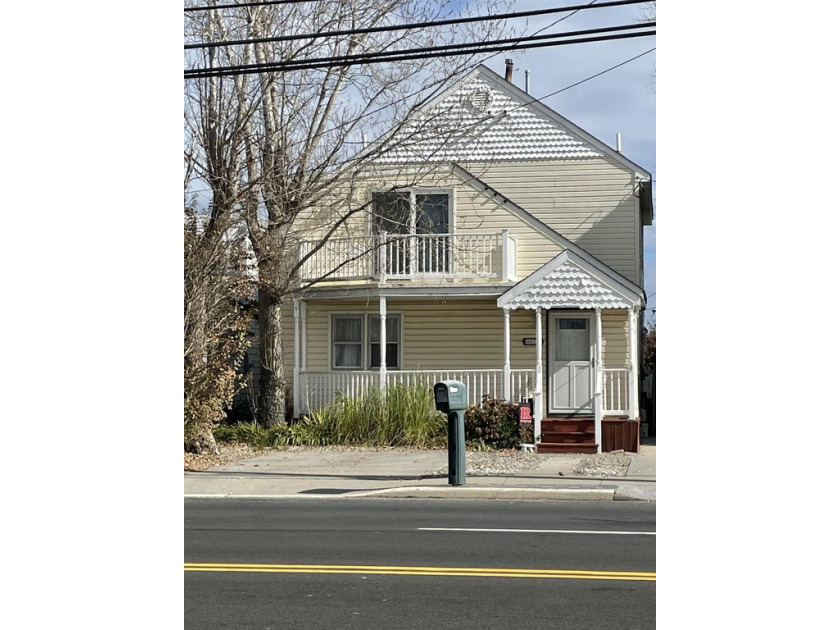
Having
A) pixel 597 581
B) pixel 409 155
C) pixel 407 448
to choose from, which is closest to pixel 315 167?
pixel 409 155

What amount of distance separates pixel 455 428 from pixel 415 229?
25.4 feet

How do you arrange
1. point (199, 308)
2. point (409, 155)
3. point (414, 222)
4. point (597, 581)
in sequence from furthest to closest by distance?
1. point (409, 155)
2. point (414, 222)
3. point (199, 308)
4. point (597, 581)

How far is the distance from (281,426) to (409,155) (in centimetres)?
666

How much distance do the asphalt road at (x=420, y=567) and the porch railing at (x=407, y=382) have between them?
7804mm

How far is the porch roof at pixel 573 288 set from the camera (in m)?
18.2

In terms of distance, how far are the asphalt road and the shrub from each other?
6.12 meters

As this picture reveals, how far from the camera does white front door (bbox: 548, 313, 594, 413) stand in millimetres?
20188

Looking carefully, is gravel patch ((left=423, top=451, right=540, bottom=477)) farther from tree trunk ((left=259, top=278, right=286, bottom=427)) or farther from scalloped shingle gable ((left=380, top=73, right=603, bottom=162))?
scalloped shingle gable ((left=380, top=73, right=603, bottom=162))

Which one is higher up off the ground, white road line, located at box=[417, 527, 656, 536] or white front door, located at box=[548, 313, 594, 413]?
white front door, located at box=[548, 313, 594, 413]

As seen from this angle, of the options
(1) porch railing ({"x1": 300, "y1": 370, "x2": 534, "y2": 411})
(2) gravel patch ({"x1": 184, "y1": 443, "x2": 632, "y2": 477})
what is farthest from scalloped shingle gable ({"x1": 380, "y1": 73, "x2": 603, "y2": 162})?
(2) gravel patch ({"x1": 184, "y1": 443, "x2": 632, "y2": 477})

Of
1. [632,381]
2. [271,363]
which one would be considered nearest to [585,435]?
[632,381]

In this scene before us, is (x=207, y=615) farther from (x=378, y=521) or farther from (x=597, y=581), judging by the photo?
(x=378, y=521)

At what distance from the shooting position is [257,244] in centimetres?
1897

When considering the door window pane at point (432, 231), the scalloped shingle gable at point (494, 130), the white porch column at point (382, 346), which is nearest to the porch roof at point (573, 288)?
the door window pane at point (432, 231)
